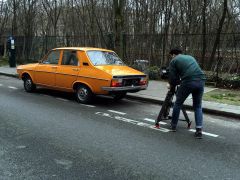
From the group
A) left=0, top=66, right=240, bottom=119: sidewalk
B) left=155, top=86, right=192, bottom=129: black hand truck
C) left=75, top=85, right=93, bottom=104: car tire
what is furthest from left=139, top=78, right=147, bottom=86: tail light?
left=155, top=86, right=192, bottom=129: black hand truck

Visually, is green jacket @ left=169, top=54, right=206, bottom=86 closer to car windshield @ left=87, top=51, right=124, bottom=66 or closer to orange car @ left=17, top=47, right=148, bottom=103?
orange car @ left=17, top=47, right=148, bottom=103

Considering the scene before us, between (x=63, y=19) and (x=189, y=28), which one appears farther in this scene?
(x=63, y=19)

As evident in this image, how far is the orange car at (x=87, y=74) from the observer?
946 cm

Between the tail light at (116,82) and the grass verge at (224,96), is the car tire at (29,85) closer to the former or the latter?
the tail light at (116,82)

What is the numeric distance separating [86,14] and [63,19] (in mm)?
2315

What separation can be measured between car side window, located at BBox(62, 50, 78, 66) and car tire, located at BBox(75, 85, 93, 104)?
77 cm

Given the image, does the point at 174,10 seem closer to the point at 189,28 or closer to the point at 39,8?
the point at 189,28

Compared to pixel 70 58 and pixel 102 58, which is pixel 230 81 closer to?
pixel 102 58

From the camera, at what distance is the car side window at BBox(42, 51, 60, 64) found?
10969mm

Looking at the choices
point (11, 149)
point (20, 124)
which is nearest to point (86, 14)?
point (20, 124)

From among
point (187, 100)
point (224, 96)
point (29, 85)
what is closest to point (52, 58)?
point (29, 85)

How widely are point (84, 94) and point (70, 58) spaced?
1326mm

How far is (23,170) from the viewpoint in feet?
15.5

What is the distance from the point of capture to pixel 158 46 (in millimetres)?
16234
